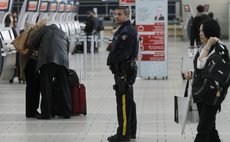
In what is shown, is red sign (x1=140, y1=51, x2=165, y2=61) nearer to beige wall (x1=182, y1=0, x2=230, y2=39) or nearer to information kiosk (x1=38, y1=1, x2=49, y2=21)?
information kiosk (x1=38, y1=1, x2=49, y2=21)

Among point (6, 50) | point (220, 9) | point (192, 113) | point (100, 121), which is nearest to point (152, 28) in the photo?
point (6, 50)

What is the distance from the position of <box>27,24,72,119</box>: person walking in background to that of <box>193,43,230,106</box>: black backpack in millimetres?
4243

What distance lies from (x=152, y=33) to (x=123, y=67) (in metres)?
9.02

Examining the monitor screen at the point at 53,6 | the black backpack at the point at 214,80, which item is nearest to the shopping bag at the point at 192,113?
the black backpack at the point at 214,80

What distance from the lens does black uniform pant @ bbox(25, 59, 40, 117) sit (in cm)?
1182

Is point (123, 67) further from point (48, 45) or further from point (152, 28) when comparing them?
point (152, 28)

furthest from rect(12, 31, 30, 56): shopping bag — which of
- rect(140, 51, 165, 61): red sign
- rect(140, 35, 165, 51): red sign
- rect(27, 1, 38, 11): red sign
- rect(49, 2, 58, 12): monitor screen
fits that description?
rect(49, 2, 58, 12): monitor screen

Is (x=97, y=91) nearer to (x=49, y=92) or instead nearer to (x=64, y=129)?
(x=49, y=92)

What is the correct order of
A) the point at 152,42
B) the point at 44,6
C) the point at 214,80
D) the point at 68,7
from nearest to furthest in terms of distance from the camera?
the point at 214,80, the point at 152,42, the point at 44,6, the point at 68,7

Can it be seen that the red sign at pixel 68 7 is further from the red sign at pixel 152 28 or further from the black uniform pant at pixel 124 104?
the black uniform pant at pixel 124 104

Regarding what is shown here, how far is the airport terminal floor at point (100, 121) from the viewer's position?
986cm

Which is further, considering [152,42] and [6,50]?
[152,42]

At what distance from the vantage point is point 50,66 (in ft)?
37.9

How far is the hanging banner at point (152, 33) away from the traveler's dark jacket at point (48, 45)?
6693 millimetres
